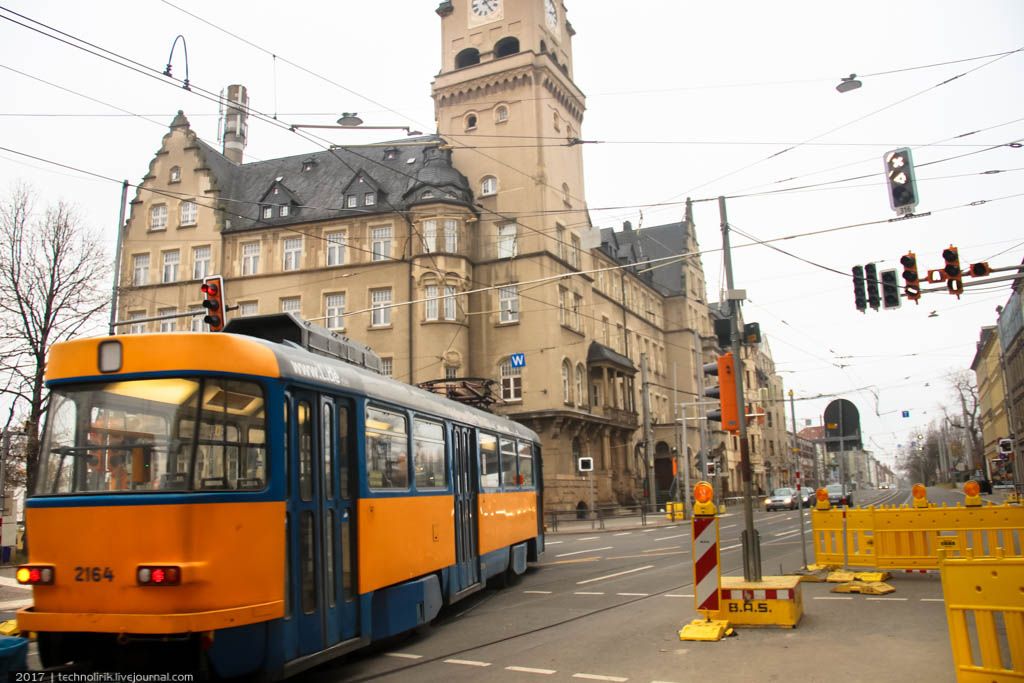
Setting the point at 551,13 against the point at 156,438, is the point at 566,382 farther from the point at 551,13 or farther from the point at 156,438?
the point at 156,438

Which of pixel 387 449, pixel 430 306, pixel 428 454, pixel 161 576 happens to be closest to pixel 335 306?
pixel 430 306

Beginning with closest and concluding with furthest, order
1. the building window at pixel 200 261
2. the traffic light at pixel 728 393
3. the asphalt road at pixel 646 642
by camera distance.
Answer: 1. the asphalt road at pixel 646 642
2. the traffic light at pixel 728 393
3. the building window at pixel 200 261

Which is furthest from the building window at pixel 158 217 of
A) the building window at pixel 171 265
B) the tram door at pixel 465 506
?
the tram door at pixel 465 506

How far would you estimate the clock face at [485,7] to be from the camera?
47656 mm

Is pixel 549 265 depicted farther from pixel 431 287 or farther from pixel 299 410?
pixel 299 410

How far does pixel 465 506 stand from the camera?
12.7m

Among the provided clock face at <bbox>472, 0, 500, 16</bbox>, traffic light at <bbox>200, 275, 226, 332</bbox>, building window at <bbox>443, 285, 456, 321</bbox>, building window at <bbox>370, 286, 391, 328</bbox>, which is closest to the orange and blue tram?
traffic light at <bbox>200, 275, 226, 332</bbox>

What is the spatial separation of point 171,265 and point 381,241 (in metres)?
13.0

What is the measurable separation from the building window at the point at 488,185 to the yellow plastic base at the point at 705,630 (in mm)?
37955

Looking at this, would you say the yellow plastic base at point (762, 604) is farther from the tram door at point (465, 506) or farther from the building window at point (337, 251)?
the building window at point (337, 251)

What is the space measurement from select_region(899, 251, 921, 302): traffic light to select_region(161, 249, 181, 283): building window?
41897 millimetres

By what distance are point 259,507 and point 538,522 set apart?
12.3m

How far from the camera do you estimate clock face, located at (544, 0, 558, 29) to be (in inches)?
1890

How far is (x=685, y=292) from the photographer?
69750 millimetres
